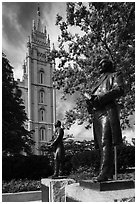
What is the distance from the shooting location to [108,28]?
15.3m

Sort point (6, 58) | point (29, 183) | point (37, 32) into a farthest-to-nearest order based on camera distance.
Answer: point (37, 32), point (6, 58), point (29, 183)

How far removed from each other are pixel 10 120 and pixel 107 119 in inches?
629

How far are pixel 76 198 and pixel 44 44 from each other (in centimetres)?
5573

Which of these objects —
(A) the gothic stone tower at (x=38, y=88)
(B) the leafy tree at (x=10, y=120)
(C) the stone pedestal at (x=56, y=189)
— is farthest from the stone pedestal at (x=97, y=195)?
(A) the gothic stone tower at (x=38, y=88)

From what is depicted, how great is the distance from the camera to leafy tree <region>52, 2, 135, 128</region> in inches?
545

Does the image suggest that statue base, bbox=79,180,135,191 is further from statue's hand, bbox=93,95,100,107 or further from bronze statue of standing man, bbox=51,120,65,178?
bronze statue of standing man, bbox=51,120,65,178

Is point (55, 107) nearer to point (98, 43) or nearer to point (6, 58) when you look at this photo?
point (6, 58)

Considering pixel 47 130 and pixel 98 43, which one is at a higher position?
pixel 98 43

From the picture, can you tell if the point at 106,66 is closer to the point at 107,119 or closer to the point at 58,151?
the point at 107,119

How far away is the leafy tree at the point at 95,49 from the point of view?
45.4 ft

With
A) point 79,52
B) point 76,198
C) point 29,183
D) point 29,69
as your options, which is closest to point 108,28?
point 79,52

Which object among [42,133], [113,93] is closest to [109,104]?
[113,93]

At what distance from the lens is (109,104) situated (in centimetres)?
422

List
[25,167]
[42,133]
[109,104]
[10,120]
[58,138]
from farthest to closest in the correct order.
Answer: [42,133] < [10,120] < [25,167] < [58,138] < [109,104]
